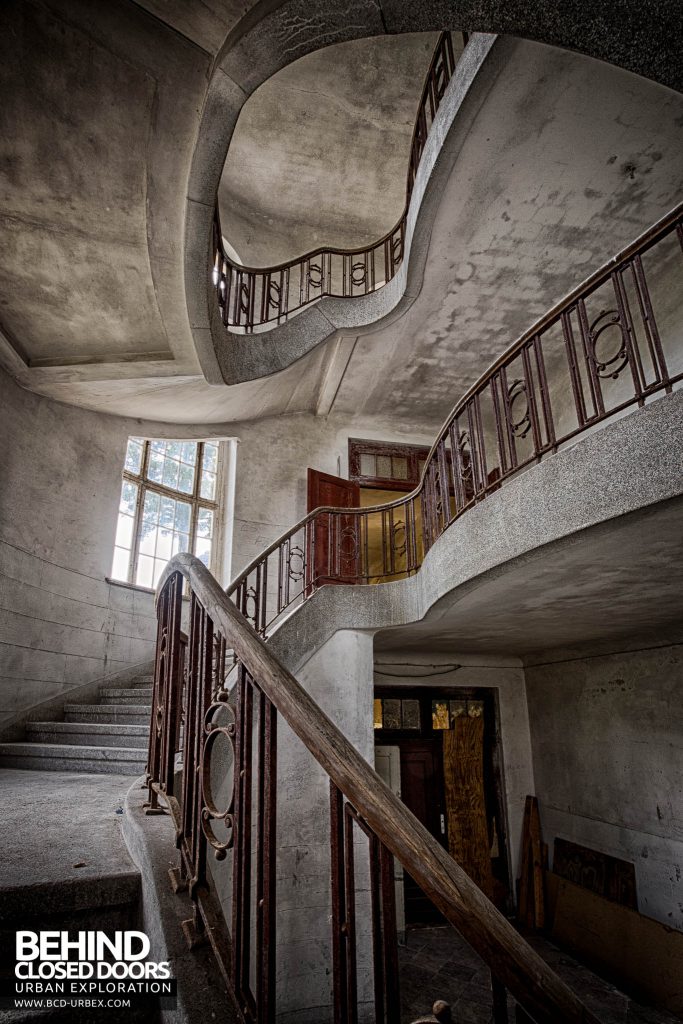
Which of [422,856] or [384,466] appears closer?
[422,856]

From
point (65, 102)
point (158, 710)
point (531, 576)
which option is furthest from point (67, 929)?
point (65, 102)

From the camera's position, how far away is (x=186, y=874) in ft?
5.62

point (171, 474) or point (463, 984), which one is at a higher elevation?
point (171, 474)

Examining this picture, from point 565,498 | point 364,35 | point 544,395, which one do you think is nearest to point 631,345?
point 544,395

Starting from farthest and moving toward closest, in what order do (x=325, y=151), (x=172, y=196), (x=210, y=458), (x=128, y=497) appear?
(x=210, y=458)
(x=325, y=151)
(x=128, y=497)
(x=172, y=196)

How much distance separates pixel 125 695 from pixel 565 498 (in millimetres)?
5323

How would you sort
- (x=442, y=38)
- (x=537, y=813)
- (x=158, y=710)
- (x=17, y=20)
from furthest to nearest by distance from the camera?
(x=537, y=813) < (x=442, y=38) < (x=17, y=20) < (x=158, y=710)

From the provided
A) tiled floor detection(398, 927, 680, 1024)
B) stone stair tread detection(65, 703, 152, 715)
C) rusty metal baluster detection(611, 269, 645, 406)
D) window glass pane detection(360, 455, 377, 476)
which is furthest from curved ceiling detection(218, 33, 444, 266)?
tiled floor detection(398, 927, 680, 1024)

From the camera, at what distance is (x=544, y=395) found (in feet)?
11.0

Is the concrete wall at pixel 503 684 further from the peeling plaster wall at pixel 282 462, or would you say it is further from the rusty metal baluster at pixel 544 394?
the rusty metal baluster at pixel 544 394

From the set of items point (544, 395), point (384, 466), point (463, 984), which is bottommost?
point (463, 984)

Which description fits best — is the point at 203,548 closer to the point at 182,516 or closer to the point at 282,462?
the point at 182,516

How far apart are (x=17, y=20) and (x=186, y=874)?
4.59 metres

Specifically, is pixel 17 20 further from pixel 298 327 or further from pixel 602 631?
pixel 602 631
